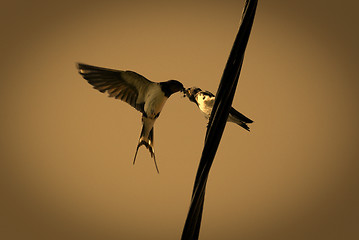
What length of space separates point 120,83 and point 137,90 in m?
0.06

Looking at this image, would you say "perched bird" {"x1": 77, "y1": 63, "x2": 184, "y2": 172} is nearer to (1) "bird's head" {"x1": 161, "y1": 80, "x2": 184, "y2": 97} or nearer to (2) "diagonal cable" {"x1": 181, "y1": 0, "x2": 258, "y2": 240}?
(1) "bird's head" {"x1": 161, "y1": 80, "x2": 184, "y2": 97}

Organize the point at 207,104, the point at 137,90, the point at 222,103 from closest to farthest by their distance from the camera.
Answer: the point at 222,103, the point at 207,104, the point at 137,90

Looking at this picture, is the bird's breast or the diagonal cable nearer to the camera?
the diagonal cable

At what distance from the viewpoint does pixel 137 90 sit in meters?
1.04

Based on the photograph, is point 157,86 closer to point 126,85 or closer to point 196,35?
point 126,85

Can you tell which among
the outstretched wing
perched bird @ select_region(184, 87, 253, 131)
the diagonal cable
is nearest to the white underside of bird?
perched bird @ select_region(184, 87, 253, 131)

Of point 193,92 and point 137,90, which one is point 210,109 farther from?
point 137,90

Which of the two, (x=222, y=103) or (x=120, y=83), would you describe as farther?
(x=120, y=83)

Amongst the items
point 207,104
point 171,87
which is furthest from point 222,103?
point 171,87

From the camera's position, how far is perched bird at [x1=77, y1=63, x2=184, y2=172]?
98 cm

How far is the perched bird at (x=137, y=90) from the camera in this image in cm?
98

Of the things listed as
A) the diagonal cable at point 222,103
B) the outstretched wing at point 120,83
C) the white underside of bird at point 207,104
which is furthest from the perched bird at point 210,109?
the diagonal cable at point 222,103
